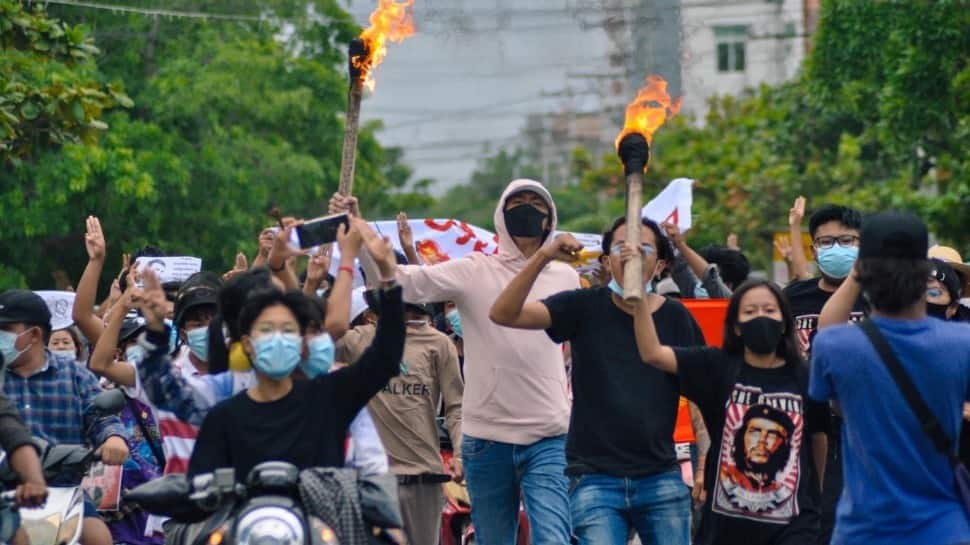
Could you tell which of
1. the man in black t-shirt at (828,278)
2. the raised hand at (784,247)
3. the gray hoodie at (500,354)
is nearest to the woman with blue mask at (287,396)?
the gray hoodie at (500,354)

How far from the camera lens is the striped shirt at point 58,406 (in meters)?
8.88

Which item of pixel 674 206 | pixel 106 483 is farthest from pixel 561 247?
pixel 674 206

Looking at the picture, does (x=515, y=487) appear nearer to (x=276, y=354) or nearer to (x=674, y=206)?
(x=276, y=354)

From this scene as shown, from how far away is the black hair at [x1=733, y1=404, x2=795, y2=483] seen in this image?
779 cm

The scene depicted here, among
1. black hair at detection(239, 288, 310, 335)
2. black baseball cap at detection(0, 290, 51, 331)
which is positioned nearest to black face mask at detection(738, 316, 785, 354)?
black hair at detection(239, 288, 310, 335)

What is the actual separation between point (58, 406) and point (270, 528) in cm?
259

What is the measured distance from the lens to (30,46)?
14.8 m

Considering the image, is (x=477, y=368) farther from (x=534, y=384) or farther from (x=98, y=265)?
(x=98, y=265)

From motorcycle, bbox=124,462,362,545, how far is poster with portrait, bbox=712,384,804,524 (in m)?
1.79

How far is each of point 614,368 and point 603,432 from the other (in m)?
0.27

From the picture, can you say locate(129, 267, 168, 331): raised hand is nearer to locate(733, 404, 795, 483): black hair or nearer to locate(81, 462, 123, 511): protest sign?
locate(733, 404, 795, 483): black hair

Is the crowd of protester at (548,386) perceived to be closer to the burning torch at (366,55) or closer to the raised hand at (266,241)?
the raised hand at (266,241)

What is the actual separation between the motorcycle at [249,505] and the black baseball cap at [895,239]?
200 centimetres

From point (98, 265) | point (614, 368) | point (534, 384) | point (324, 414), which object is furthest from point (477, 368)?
point (324, 414)
